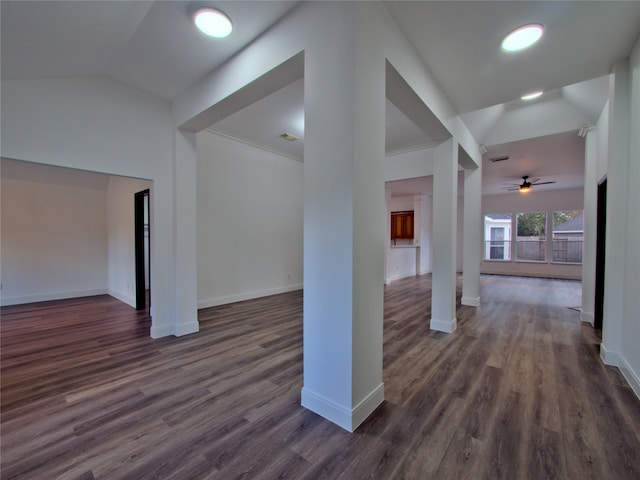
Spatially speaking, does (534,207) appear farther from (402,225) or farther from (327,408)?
(327,408)

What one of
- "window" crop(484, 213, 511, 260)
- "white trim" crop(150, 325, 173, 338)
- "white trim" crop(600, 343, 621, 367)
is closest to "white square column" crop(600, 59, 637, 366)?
"white trim" crop(600, 343, 621, 367)

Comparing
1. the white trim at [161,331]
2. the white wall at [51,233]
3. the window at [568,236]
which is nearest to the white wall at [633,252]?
the white trim at [161,331]

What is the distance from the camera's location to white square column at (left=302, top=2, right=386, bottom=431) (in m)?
1.58

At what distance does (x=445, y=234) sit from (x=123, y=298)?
5.79m

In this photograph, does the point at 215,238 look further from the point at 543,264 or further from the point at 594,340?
the point at 543,264

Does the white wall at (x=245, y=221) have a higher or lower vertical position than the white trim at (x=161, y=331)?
higher

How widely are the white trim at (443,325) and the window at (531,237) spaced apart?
7.55m

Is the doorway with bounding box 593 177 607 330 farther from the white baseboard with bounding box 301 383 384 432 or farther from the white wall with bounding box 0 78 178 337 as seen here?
the white wall with bounding box 0 78 178 337

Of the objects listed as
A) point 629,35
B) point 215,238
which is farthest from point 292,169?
point 629,35

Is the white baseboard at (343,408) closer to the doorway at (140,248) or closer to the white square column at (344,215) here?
the white square column at (344,215)

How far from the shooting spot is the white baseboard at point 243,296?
4.39 m

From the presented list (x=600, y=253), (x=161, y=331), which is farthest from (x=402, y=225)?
(x=161, y=331)

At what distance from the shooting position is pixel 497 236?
31.2 feet

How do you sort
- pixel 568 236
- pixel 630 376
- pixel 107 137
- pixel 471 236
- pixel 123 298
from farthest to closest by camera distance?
pixel 568 236 < pixel 123 298 < pixel 471 236 < pixel 107 137 < pixel 630 376
